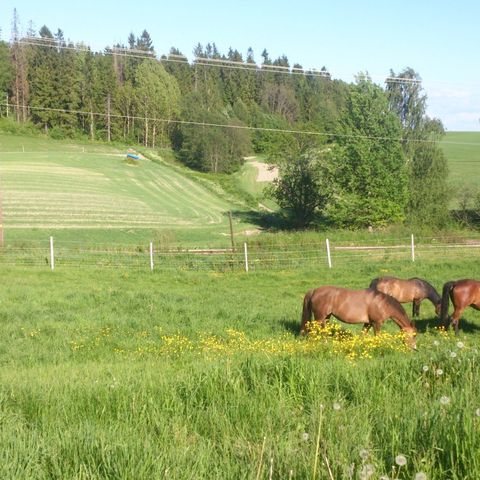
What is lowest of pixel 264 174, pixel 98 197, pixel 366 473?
pixel 366 473

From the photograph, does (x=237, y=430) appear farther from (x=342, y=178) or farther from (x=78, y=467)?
(x=342, y=178)

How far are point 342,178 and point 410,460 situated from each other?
4672 cm

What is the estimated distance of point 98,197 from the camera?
188 ft

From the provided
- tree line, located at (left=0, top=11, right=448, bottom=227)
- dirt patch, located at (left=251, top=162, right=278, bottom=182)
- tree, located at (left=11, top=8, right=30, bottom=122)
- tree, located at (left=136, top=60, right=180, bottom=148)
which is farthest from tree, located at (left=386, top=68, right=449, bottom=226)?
tree, located at (left=11, top=8, right=30, bottom=122)

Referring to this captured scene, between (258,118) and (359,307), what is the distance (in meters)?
103

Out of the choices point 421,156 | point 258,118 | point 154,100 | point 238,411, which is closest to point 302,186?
point 421,156

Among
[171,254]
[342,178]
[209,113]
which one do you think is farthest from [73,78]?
[171,254]

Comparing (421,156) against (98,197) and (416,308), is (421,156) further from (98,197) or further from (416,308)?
(416,308)

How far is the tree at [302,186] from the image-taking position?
52.2 m

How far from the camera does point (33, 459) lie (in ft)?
10.1

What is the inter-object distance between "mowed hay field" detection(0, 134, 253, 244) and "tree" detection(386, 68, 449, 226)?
678 inches

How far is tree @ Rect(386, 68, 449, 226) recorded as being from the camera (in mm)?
49531

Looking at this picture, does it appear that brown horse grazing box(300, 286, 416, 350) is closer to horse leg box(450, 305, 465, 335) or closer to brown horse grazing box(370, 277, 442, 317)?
horse leg box(450, 305, 465, 335)

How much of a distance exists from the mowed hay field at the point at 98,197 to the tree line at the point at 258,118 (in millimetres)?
7865
